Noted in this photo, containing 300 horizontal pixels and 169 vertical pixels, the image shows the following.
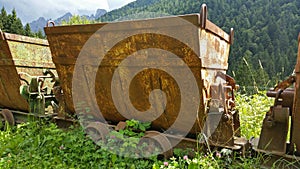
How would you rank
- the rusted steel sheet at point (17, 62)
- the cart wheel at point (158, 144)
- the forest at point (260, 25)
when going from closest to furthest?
1. the cart wheel at point (158, 144)
2. the rusted steel sheet at point (17, 62)
3. the forest at point (260, 25)

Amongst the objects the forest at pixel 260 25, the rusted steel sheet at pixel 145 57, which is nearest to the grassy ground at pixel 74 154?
the rusted steel sheet at pixel 145 57

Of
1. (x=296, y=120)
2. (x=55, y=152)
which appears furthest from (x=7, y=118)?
(x=296, y=120)

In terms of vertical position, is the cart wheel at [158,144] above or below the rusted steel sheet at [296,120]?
below

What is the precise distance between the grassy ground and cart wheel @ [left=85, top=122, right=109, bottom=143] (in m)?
0.08

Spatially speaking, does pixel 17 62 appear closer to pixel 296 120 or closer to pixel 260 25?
pixel 296 120

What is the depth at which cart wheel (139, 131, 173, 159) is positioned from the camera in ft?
8.93

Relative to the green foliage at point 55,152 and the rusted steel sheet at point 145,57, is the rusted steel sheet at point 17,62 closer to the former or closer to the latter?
the green foliage at point 55,152

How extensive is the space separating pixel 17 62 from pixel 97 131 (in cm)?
182

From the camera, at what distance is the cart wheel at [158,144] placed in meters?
2.72

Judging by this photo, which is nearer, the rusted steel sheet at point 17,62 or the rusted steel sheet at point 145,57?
the rusted steel sheet at point 145,57

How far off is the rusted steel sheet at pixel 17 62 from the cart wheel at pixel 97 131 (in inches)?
64.0

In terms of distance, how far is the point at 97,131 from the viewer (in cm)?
317

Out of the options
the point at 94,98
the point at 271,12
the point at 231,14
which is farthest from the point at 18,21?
the point at 271,12

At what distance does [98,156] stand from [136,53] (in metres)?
1.22
